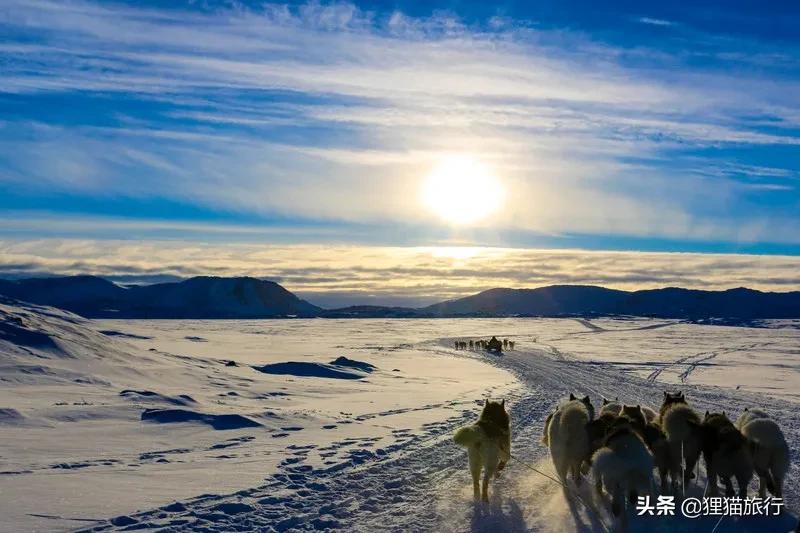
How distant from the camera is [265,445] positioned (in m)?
11.3

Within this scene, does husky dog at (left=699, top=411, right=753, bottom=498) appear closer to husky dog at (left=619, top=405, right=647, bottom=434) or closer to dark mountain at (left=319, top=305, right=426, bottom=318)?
husky dog at (left=619, top=405, right=647, bottom=434)

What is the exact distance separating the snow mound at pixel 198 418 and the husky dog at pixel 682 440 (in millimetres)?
7504

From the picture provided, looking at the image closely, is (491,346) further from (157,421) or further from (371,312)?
(371,312)

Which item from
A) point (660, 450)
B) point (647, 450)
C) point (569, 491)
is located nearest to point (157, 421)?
point (569, 491)

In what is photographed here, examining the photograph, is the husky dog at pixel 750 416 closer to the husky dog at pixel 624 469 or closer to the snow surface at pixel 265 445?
the snow surface at pixel 265 445

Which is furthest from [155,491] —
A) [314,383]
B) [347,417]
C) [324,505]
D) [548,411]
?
[314,383]

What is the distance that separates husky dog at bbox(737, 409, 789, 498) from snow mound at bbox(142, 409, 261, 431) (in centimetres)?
852

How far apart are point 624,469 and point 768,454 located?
2100mm

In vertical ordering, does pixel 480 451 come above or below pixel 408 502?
above

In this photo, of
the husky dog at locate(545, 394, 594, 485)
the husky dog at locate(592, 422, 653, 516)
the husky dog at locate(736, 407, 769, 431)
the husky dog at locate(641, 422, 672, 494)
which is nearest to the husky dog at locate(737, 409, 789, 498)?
the husky dog at locate(736, 407, 769, 431)

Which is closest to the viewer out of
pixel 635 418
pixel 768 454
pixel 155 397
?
pixel 768 454

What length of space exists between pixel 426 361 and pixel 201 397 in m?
18.8

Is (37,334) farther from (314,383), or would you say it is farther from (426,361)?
(426,361)

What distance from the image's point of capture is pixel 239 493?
324 inches
